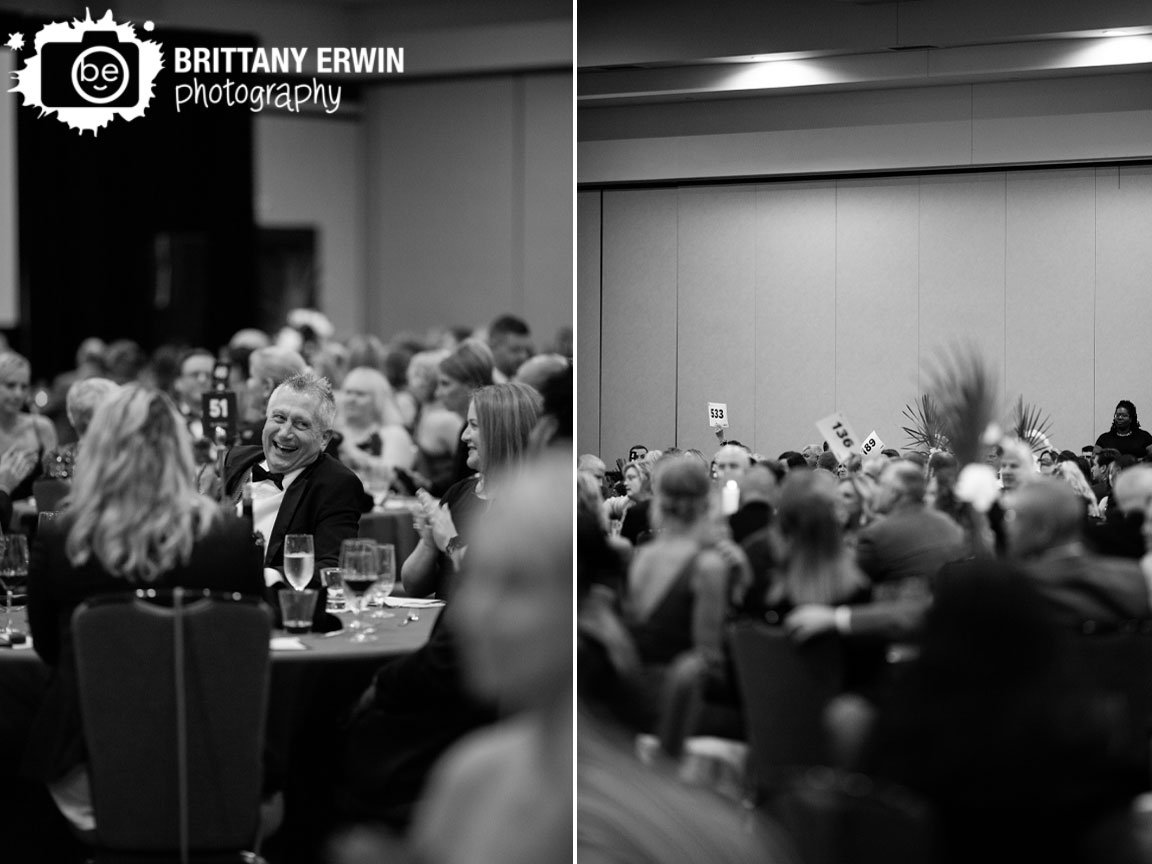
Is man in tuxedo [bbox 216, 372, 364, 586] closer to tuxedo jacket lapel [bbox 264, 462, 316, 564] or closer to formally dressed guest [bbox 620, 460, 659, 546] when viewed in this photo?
tuxedo jacket lapel [bbox 264, 462, 316, 564]

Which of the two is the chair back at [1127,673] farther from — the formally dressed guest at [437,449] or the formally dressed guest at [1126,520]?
the formally dressed guest at [437,449]

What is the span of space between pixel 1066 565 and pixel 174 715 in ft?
6.13

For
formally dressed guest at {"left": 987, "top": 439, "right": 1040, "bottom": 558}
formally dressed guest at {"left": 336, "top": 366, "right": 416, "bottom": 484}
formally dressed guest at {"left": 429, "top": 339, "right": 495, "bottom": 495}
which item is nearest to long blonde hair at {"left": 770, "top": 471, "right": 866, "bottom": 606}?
formally dressed guest at {"left": 987, "top": 439, "right": 1040, "bottom": 558}

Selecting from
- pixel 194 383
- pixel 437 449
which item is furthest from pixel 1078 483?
pixel 194 383

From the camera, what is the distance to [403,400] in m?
9.32

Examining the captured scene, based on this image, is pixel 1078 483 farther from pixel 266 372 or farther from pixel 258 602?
pixel 266 372

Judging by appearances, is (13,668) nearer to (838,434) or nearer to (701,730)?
(701,730)

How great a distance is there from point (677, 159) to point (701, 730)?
3.82 ft

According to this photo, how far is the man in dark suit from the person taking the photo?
275 cm

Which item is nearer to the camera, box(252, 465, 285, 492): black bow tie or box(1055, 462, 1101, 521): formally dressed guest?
box(1055, 462, 1101, 521): formally dressed guest

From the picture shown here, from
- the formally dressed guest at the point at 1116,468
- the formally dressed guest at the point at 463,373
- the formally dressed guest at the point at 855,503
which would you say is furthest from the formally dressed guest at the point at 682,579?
the formally dressed guest at the point at 463,373

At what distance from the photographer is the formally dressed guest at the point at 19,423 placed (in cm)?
520

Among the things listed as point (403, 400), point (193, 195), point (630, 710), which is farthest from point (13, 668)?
point (193, 195)

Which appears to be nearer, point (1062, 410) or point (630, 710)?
point (1062, 410)
